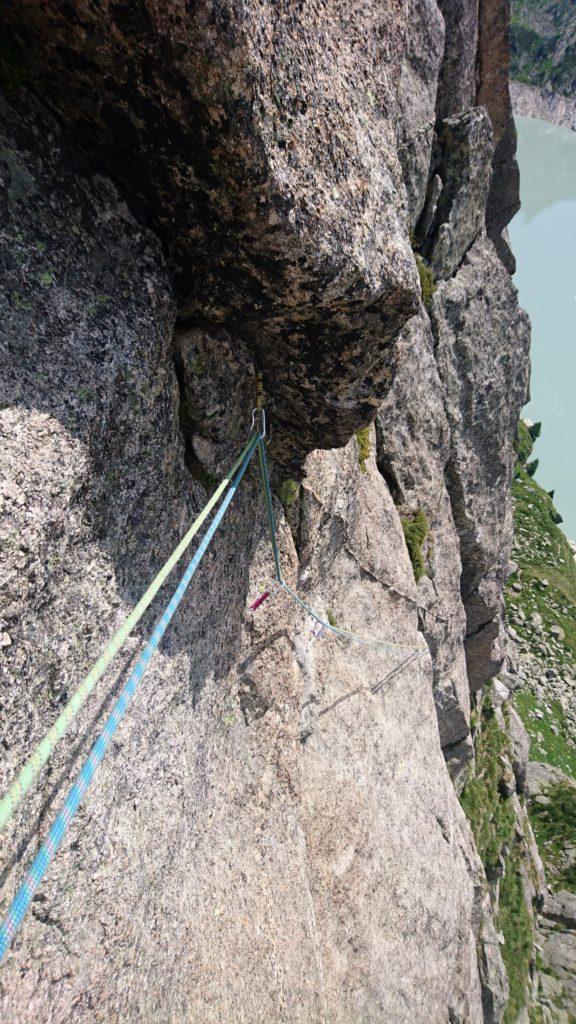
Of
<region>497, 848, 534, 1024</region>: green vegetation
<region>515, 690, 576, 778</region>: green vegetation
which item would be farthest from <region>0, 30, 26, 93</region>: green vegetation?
<region>515, 690, 576, 778</region>: green vegetation

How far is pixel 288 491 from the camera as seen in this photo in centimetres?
726

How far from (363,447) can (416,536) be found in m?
3.08

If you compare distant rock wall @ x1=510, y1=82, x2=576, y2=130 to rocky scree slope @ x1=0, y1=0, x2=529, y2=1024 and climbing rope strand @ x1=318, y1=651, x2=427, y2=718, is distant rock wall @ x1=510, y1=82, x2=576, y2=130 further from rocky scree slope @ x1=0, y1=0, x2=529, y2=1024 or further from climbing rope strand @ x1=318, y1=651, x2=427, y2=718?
rocky scree slope @ x1=0, y1=0, x2=529, y2=1024

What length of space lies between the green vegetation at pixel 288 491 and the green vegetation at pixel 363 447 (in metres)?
3.35

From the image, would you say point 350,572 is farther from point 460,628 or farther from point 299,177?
point 460,628

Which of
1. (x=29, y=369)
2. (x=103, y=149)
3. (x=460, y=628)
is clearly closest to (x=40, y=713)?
(x=29, y=369)

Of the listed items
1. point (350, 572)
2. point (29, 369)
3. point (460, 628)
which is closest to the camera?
point (29, 369)

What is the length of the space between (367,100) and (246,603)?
5.42 meters

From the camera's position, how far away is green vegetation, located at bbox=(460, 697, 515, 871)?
20953 mm

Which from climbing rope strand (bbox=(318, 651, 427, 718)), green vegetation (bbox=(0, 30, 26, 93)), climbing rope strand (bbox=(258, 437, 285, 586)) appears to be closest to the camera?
green vegetation (bbox=(0, 30, 26, 93))

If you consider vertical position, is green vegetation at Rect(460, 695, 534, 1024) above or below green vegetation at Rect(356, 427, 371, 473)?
below

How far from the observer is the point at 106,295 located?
12.5 ft

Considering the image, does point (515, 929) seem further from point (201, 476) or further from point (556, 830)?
point (201, 476)

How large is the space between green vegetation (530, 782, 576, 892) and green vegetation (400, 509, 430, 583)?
84.6ft
